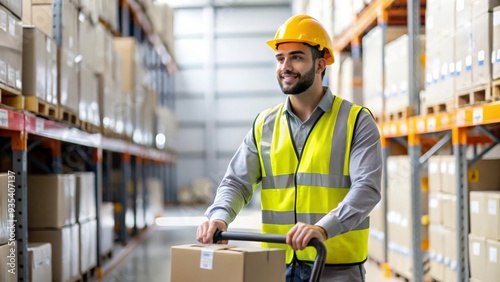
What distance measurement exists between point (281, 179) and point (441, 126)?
322 cm

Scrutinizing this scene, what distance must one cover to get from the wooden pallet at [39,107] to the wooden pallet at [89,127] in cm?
102

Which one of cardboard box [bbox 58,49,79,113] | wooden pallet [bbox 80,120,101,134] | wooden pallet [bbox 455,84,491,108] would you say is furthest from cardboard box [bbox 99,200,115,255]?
wooden pallet [bbox 455,84,491,108]

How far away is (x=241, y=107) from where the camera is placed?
20.5m

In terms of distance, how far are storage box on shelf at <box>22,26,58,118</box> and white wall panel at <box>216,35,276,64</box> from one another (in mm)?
15104

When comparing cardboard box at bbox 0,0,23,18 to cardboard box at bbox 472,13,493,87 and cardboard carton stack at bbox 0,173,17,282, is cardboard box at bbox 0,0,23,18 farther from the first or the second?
cardboard box at bbox 472,13,493,87

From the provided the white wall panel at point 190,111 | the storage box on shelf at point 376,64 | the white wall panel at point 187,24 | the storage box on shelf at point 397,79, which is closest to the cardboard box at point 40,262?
the storage box on shelf at point 397,79

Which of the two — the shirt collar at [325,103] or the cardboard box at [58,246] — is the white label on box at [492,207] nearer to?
the shirt collar at [325,103]

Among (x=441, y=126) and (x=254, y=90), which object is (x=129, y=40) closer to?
(x=441, y=126)

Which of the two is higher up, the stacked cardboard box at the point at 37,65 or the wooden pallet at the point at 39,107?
the stacked cardboard box at the point at 37,65

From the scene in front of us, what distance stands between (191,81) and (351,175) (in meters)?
18.2

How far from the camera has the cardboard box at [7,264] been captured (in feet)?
14.5

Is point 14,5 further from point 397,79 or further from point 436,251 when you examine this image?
point 436,251

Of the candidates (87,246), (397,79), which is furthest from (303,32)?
(87,246)

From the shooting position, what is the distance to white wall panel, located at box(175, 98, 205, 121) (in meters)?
20.6
